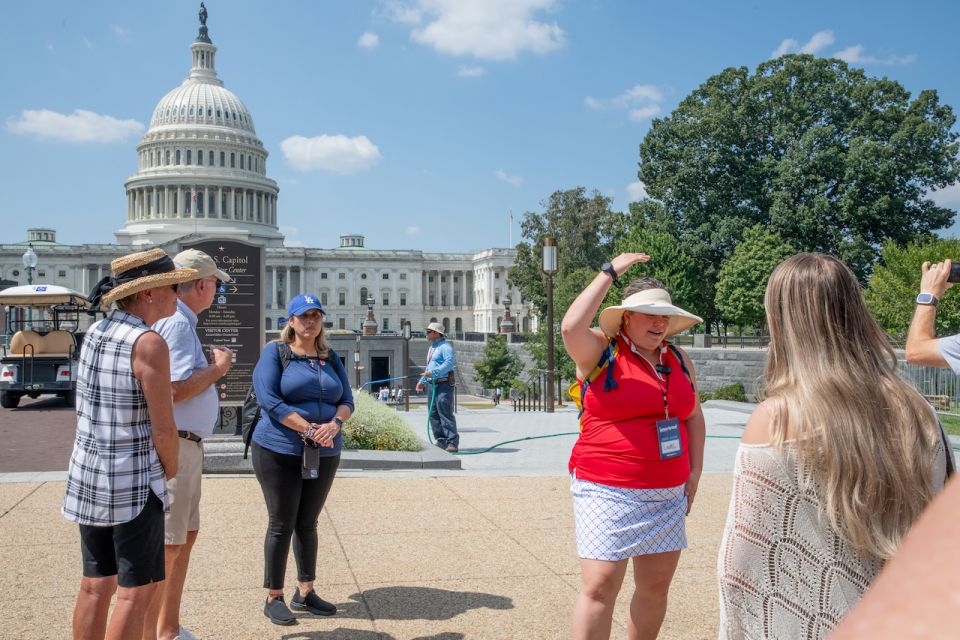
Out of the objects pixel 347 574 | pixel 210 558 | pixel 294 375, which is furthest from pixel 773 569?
pixel 210 558

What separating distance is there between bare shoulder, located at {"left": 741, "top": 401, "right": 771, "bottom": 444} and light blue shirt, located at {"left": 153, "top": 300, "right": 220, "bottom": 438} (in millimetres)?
2911

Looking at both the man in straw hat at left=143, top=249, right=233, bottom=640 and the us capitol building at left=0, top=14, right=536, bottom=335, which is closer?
the man in straw hat at left=143, top=249, right=233, bottom=640

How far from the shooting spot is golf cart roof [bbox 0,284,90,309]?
21516 mm

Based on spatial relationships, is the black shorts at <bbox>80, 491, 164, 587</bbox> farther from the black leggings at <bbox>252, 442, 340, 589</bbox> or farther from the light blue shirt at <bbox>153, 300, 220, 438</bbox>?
the black leggings at <bbox>252, 442, 340, 589</bbox>

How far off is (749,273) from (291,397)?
129ft

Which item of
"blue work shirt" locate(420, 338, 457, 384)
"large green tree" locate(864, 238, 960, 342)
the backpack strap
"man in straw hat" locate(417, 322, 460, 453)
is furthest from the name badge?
"large green tree" locate(864, 238, 960, 342)

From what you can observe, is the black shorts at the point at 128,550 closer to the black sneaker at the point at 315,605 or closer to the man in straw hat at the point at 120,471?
the man in straw hat at the point at 120,471

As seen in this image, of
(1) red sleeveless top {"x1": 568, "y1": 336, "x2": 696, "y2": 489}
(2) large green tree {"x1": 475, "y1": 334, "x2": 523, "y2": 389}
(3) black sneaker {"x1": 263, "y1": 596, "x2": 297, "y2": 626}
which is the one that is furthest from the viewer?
(2) large green tree {"x1": 475, "y1": 334, "x2": 523, "y2": 389}

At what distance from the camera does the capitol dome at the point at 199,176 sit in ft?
350

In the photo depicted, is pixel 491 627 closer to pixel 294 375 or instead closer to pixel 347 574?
pixel 347 574

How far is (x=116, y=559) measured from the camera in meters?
3.61

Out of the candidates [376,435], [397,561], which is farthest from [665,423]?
[376,435]

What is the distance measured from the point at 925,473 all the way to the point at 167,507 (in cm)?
294

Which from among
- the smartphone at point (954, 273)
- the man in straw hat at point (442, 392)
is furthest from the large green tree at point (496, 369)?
the smartphone at point (954, 273)
